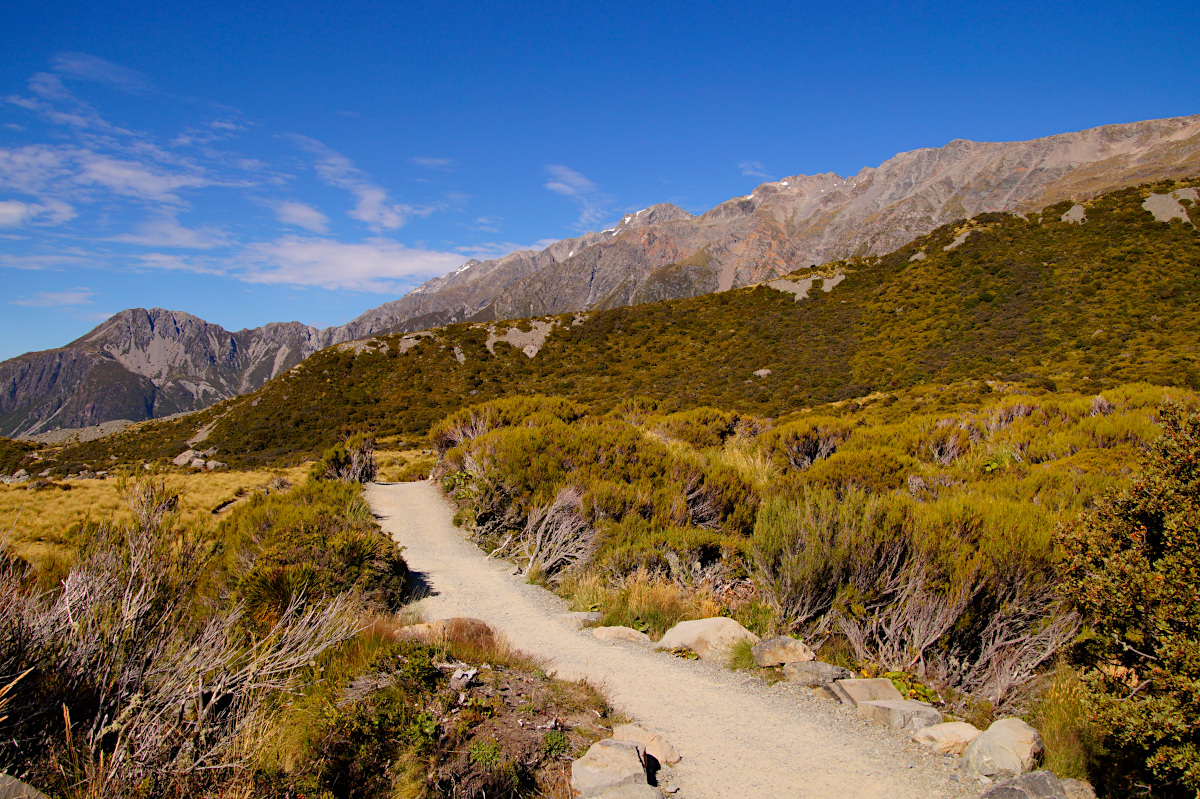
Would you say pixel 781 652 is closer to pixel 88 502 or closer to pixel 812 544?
pixel 812 544

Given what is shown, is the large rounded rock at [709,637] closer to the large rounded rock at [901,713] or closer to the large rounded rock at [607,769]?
the large rounded rock at [901,713]

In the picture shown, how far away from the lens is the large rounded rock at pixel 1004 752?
10.8 ft

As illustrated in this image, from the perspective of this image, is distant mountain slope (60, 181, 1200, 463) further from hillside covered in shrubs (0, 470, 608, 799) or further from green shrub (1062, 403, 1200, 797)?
green shrub (1062, 403, 1200, 797)

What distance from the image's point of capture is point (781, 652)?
5.35 metres

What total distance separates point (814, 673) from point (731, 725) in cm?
115

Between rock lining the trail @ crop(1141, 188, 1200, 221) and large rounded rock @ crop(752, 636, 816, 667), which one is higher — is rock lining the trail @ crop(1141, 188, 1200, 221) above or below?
above

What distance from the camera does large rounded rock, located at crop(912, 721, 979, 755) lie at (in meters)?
3.77

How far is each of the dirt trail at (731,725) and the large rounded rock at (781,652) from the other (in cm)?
31

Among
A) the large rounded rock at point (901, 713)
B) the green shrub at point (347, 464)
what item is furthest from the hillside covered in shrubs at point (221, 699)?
the green shrub at point (347, 464)

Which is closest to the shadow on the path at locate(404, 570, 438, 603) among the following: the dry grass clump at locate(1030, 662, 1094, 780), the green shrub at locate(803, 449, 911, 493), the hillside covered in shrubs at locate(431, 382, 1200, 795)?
the hillside covered in shrubs at locate(431, 382, 1200, 795)

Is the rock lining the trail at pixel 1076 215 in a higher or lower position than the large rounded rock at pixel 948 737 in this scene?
higher

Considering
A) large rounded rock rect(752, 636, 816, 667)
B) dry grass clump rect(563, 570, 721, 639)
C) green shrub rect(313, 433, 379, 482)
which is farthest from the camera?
green shrub rect(313, 433, 379, 482)

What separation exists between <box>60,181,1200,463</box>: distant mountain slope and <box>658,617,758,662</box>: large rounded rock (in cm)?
1499

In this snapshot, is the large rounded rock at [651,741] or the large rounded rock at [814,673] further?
the large rounded rock at [814,673]
